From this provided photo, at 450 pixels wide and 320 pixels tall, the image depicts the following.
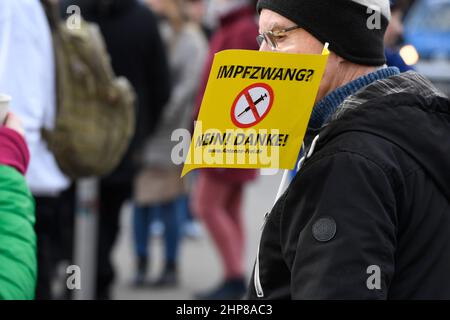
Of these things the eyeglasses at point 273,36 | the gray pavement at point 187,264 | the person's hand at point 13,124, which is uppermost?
the gray pavement at point 187,264

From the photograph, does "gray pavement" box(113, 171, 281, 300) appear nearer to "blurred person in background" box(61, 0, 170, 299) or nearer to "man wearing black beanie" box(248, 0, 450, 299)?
"blurred person in background" box(61, 0, 170, 299)

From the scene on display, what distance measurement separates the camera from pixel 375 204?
197 cm

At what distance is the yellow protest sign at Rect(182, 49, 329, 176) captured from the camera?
2166mm

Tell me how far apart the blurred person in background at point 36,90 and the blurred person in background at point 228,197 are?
2.09 meters

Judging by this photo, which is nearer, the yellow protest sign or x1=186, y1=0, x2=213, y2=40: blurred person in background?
the yellow protest sign

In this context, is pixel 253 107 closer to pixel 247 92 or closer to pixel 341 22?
pixel 247 92

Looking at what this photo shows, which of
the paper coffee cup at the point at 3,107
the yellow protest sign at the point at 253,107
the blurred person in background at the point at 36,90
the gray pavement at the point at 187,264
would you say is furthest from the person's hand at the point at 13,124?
the gray pavement at the point at 187,264

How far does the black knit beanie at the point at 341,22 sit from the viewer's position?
229cm

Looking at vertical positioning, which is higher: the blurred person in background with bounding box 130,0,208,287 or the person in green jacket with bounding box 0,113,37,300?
the blurred person in background with bounding box 130,0,208,287

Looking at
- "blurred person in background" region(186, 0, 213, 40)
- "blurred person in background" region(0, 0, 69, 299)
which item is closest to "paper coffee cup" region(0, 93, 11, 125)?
"blurred person in background" region(0, 0, 69, 299)

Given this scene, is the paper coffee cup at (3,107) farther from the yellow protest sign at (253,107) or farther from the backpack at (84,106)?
Answer: the backpack at (84,106)

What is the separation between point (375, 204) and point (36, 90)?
8.09 feet

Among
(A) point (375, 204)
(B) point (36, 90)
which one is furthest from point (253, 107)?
(B) point (36, 90)

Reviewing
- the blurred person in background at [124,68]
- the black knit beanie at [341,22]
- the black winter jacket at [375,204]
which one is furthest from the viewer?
the blurred person in background at [124,68]
